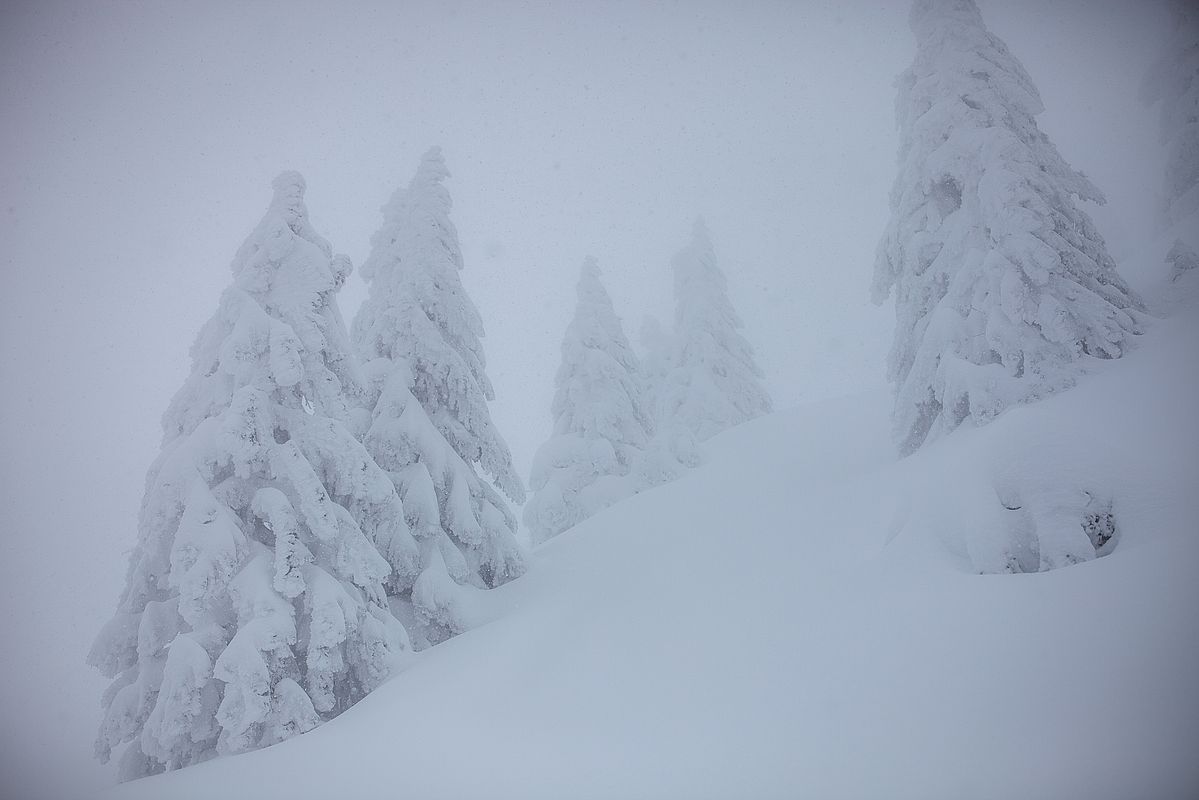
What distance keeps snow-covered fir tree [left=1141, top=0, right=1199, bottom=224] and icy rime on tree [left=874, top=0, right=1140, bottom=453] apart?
689cm

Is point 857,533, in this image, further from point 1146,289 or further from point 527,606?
point 1146,289

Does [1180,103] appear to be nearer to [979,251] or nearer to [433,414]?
[979,251]

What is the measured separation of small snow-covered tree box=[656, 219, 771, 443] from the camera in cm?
2883

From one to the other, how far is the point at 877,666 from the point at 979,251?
8.95m

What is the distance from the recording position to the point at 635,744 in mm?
6617

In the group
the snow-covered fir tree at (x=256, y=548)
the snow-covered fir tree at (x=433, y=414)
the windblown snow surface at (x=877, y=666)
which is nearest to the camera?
the windblown snow surface at (x=877, y=666)

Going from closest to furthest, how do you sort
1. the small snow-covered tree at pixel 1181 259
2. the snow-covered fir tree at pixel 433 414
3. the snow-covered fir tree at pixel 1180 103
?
the small snow-covered tree at pixel 1181 259 → the snow-covered fir tree at pixel 433 414 → the snow-covered fir tree at pixel 1180 103

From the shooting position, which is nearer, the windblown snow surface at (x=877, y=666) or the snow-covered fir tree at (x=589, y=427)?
the windblown snow surface at (x=877, y=666)

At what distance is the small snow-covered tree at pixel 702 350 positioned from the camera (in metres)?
28.8

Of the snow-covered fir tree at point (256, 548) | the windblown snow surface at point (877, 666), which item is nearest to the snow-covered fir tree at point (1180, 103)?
the windblown snow surface at point (877, 666)

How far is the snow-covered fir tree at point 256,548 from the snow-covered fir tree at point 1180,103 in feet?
69.0

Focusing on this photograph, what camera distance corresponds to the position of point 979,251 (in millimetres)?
11398

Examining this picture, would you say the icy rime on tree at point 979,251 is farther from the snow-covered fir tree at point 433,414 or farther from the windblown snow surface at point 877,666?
the snow-covered fir tree at point 433,414

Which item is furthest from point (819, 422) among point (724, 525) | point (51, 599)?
point (51, 599)
